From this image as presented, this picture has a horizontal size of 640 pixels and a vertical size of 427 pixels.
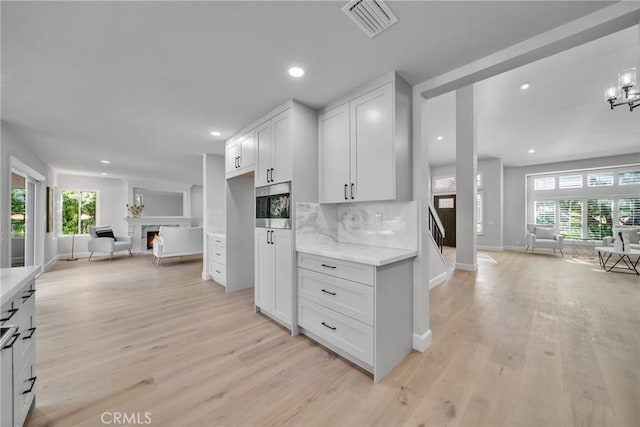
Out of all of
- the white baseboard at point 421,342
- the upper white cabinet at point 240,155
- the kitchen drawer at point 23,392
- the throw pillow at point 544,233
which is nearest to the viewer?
the kitchen drawer at point 23,392

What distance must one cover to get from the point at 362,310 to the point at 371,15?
79.6 inches

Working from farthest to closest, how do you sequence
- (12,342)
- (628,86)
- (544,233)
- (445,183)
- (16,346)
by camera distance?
(445,183) < (544,233) < (628,86) < (16,346) < (12,342)

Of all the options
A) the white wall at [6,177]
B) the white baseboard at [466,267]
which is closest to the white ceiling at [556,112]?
the white baseboard at [466,267]

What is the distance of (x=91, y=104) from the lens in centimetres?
273

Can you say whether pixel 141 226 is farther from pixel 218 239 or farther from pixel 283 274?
pixel 283 274

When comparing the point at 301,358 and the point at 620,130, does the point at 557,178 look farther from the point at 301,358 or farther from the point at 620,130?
the point at 301,358

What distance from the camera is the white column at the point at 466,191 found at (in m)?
5.14

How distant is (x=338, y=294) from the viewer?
6.91 feet

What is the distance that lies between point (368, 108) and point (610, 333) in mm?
3364

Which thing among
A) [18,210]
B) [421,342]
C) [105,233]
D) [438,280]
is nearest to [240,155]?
[421,342]

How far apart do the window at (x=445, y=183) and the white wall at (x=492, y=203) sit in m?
0.86

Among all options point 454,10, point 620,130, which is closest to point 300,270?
point 454,10

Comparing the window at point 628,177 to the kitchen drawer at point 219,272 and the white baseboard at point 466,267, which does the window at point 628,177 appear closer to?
the white baseboard at point 466,267

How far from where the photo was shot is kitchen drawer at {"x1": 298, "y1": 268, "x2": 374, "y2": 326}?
187 cm
